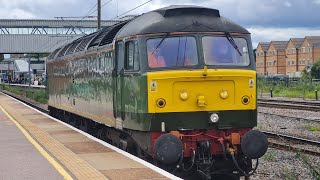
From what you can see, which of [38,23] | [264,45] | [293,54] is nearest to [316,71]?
[293,54]

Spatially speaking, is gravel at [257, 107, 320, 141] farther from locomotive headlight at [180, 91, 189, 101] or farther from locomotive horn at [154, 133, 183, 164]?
locomotive horn at [154, 133, 183, 164]

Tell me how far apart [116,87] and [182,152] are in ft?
8.29

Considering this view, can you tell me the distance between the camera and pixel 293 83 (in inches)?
2040

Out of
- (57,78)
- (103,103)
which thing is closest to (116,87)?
(103,103)

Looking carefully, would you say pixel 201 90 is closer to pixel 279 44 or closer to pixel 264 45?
pixel 279 44

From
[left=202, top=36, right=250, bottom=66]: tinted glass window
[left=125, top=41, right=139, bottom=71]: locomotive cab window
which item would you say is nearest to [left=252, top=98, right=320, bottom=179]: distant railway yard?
[left=202, top=36, right=250, bottom=66]: tinted glass window

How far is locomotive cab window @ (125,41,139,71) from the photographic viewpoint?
9.91 meters

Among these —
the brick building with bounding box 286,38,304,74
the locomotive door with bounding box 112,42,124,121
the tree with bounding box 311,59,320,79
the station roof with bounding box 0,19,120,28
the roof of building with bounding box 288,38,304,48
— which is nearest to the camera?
the locomotive door with bounding box 112,42,124,121

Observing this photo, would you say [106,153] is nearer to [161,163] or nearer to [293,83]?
[161,163]

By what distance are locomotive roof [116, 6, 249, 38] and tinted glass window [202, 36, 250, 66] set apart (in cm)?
21

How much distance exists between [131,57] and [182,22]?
1.18 m

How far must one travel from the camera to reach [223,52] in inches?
392

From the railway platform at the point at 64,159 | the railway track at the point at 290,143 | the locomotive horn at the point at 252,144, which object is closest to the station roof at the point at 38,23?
the railway track at the point at 290,143

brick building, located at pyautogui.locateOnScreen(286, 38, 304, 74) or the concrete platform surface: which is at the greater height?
brick building, located at pyautogui.locateOnScreen(286, 38, 304, 74)
